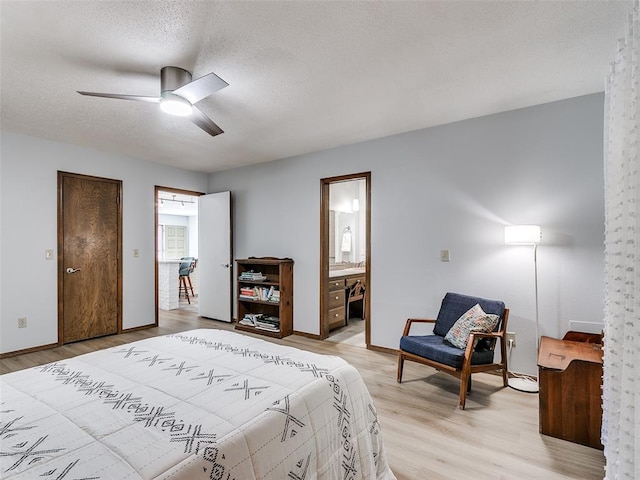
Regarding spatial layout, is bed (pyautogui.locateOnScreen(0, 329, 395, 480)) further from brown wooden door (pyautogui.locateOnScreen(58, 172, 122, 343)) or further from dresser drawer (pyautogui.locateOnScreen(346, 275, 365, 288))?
dresser drawer (pyautogui.locateOnScreen(346, 275, 365, 288))

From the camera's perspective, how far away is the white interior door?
5.23 m

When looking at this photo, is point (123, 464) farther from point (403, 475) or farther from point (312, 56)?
point (312, 56)

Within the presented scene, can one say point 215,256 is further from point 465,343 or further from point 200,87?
point 465,343

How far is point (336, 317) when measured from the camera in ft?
15.7

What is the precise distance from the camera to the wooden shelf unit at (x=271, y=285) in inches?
175

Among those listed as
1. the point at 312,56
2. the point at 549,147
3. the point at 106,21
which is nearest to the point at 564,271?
the point at 549,147

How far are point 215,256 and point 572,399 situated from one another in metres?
4.79

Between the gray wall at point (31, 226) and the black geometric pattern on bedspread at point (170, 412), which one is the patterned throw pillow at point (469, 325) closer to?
the black geometric pattern on bedspread at point (170, 412)

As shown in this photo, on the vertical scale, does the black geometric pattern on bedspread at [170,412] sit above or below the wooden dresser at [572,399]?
above

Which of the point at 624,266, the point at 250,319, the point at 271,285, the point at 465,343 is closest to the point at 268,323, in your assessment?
the point at 250,319

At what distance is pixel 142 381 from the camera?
1459 millimetres

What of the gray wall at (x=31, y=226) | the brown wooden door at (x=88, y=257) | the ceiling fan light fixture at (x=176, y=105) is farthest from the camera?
the brown wooden door at (x=88, y=257)

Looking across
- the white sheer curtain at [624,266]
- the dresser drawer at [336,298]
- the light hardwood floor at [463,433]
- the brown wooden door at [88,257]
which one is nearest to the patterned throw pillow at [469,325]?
the light hardwood floor at [463,433]

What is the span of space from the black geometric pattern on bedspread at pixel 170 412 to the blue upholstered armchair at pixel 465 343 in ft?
4.49
